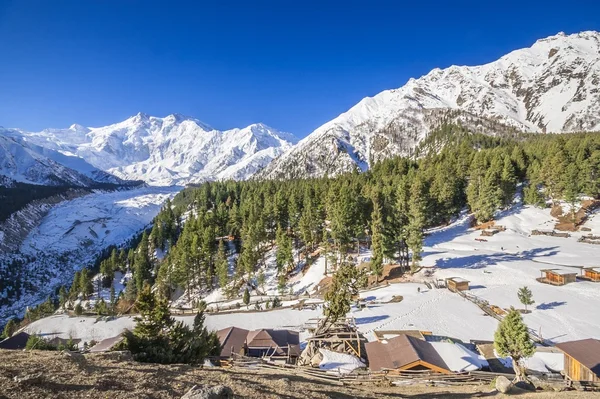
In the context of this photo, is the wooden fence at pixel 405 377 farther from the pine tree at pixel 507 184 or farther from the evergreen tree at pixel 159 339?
the pine tree at pixel 507 184

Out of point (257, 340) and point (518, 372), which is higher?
point (518, 372)

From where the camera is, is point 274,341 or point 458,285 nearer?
point 274,341

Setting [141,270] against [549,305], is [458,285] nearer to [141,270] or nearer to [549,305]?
[549,305]

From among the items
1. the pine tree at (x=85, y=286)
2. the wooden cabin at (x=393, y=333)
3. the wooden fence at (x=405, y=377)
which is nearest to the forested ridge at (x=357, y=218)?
the pine tree at (x=85, y=286)

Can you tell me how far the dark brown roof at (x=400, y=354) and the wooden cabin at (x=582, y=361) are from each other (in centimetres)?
965

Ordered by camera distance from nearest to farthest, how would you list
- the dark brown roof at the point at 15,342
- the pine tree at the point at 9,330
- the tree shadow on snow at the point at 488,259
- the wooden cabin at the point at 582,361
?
the wooden cabin at the point at 582,361 < the dark brown roof at the point at 15,342 < the pine tree at the point at 9,330 < the tree shadow on snow at the point at 488,259

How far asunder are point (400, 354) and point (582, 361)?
43.0ft

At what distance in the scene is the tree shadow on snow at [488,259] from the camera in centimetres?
5250

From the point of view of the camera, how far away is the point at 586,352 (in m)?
24.4

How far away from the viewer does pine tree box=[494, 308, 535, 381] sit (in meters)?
20.4

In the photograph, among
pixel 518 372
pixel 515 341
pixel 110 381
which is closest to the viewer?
pixel 110 381

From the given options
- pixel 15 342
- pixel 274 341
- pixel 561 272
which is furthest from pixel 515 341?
pixel 15 342

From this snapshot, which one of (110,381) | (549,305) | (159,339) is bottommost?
(549,305)

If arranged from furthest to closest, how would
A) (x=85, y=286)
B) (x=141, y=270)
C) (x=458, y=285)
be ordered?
1. (x=85, y=286)
2. (x=141, y=270)
3. (x=458, y=285)
